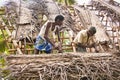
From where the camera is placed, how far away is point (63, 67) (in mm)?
5156

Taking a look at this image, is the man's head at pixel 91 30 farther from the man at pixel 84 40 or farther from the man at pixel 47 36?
the man at pixel 47 36

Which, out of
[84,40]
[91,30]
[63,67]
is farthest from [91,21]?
[63,67]

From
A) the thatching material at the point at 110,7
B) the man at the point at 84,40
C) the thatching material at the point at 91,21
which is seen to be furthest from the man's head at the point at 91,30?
the thatching material at the point at 110,7

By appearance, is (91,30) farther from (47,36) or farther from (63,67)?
(63,67)

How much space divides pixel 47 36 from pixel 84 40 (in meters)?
0.90

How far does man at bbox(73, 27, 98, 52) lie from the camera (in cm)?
677

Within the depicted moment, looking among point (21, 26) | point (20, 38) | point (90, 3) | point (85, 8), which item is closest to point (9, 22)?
point (21, 26)

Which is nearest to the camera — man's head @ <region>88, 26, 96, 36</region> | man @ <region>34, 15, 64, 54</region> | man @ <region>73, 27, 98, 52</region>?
man @ <region>34, 15, 64, 54</region>

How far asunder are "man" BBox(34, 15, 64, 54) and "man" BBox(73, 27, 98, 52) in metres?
0.48

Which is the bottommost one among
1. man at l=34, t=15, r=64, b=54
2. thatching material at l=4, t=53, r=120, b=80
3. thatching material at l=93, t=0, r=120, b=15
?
thatching material at l=4, t=53, r=120, b=80

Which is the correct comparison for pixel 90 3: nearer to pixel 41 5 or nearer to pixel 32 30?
pixel 41 5

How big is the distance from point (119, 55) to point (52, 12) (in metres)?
3.28

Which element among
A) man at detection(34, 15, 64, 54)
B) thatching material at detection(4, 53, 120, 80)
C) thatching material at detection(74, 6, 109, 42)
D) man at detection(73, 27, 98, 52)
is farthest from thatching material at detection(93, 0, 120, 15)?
thatching material at detection(4, 53, 120, 80)

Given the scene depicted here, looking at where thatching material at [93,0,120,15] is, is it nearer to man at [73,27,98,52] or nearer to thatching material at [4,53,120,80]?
man at [73,27,98,52]
